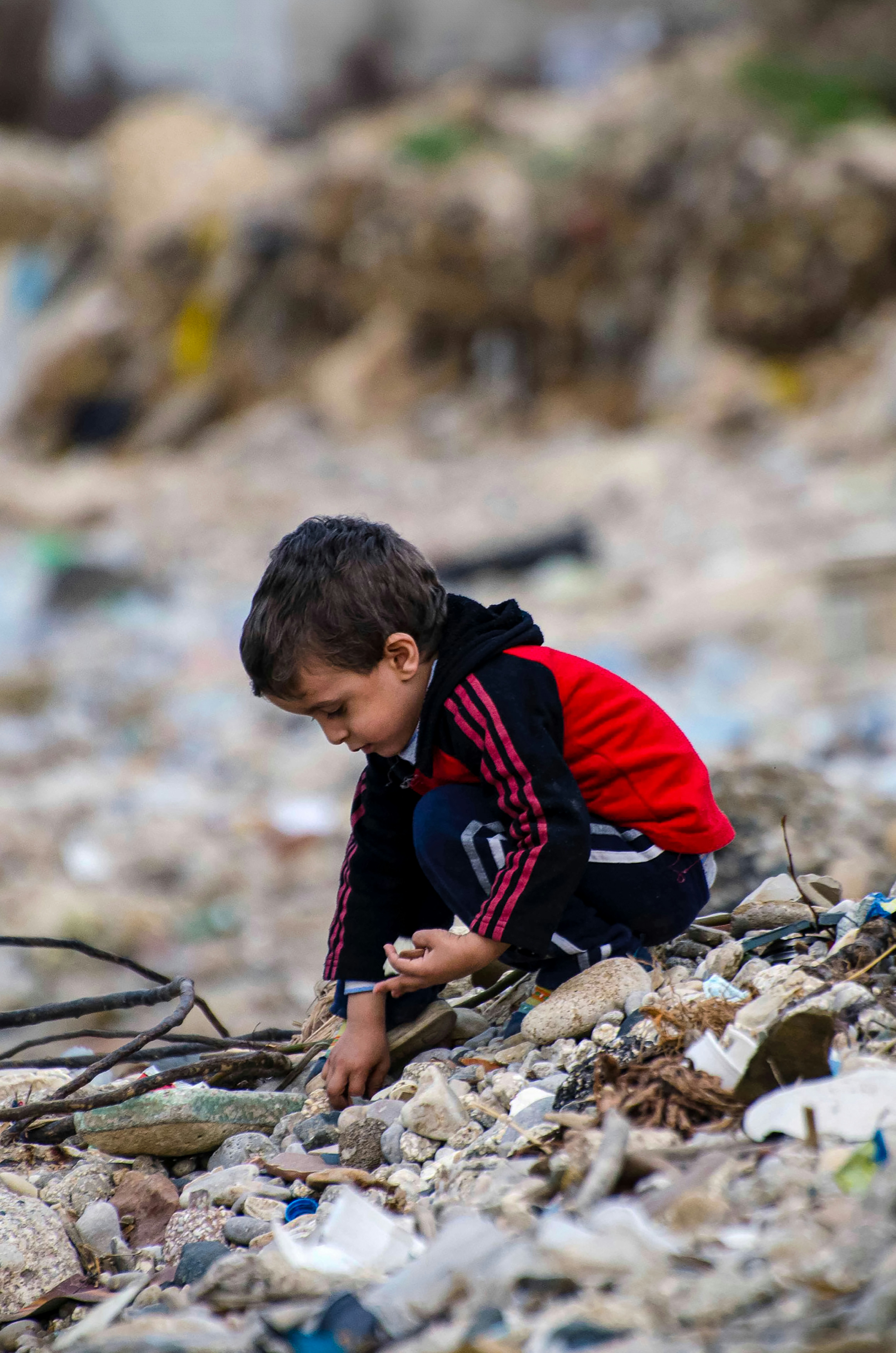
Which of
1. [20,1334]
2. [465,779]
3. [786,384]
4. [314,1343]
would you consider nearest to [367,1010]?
[465,779]

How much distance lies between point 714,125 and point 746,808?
10978 mm

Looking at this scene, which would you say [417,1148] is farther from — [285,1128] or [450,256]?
[450,256]

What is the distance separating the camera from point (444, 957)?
5.96 ft

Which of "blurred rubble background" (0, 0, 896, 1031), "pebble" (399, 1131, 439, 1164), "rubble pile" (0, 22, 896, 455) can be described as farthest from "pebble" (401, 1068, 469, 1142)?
"rubble pile" (0, 22, 896, 455)

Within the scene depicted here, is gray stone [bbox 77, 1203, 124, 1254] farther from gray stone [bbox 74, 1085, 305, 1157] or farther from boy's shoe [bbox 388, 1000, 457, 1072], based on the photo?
boy's shoe [bbox 388, 1000, 457, 1072]

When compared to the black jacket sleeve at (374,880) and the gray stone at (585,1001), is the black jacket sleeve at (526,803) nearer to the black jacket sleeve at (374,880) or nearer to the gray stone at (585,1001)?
the gray stone at (585,1001)

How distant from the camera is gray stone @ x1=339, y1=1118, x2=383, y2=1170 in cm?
171

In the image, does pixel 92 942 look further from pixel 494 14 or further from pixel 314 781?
pixel 494 14

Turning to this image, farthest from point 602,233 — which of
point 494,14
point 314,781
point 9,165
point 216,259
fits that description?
point 9,165

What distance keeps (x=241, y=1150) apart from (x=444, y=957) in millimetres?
452

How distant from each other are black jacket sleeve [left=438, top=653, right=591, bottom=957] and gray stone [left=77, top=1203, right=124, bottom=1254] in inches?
26.1

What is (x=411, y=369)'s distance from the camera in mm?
14484

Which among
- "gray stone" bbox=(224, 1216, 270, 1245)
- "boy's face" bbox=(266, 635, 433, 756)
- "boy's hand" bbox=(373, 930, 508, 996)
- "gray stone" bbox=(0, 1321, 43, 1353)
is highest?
"boy's face" bbox=(266, 635, 433, 756)

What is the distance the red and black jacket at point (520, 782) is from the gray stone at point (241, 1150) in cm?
31
